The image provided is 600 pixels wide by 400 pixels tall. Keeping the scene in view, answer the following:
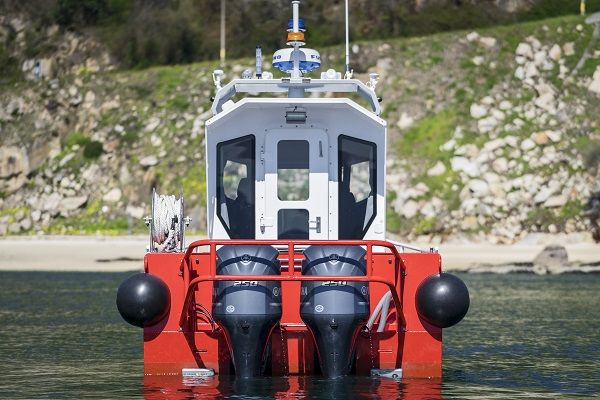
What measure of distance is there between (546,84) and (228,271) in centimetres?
4660

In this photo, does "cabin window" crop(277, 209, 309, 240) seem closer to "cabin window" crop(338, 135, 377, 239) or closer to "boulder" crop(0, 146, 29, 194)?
"cabin window" crop(338, 135, 377, 239)

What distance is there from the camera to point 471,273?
49.4 metres

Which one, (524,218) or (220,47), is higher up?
(220,47)

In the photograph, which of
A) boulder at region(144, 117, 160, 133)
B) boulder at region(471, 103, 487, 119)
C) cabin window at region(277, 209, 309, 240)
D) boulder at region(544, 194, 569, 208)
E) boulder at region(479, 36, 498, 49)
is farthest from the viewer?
boulder at region(479, 36, 498, 49)

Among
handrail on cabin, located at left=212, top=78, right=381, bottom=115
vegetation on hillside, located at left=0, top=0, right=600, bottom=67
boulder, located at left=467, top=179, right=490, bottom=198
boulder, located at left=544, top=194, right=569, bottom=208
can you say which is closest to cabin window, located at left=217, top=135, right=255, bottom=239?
handrail on cabin, located at left=212, top=78, right=381, bottom=115

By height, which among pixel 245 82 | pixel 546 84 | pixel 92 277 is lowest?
pixel 92 277

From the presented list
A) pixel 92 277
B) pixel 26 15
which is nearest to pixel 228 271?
pixel 92 277

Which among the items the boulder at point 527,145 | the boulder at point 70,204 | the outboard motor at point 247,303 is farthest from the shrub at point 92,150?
the outboard motor at point 247,303

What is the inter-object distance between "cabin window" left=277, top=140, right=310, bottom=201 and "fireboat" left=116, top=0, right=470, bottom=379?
2cm

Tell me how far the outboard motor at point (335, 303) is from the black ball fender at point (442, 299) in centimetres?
90

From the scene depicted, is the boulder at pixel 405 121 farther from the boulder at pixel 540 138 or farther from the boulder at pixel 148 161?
the boulder at pixel 148 161

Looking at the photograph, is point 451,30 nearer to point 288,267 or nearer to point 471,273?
point 471,273

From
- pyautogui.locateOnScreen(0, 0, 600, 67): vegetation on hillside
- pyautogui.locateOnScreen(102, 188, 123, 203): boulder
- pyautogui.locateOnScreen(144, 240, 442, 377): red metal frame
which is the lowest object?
pyautogui.locateOnScreen(144, 240, 442, 377): red metal frame

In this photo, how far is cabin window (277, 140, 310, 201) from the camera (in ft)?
66.9
